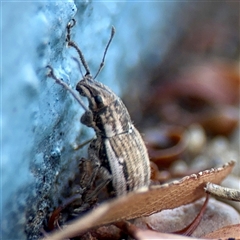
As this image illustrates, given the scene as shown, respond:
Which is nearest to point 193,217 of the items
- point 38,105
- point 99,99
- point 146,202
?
point 146,202

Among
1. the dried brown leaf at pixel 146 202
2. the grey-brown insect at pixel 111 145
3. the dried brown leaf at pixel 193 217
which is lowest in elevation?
the dried brown leaf at pixel 193 217

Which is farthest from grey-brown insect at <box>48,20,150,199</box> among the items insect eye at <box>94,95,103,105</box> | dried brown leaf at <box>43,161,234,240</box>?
dried brown leaf at <box>43,161,234,240</box>

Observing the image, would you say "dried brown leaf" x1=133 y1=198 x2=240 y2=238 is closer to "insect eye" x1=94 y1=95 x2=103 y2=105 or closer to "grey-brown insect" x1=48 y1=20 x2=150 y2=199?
"grey-brown insect" x1=48 y1=20 x2=150 y2=199

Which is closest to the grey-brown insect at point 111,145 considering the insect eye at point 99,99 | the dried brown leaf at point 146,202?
the insect eye at point 99,99

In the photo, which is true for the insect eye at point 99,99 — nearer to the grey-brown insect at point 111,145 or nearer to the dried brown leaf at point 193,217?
the grey-brown insect at point 111,145

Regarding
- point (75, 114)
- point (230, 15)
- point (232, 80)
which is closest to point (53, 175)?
point (75, 114)

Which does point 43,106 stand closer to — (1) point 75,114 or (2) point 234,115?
(1) point 75,114
